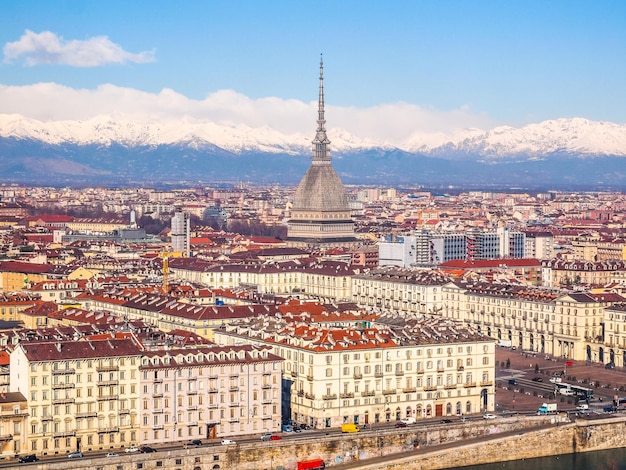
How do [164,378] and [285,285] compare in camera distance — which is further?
[285,285]

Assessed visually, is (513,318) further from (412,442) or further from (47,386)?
(47,386)

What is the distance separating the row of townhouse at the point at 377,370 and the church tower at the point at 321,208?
8568 cm

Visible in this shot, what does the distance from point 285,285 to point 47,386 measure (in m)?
53.5

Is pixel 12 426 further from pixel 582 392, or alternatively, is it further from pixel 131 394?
pixel 582 392

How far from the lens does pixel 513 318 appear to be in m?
84.8

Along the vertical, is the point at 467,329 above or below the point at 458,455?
above

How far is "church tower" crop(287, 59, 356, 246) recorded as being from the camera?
151125mm

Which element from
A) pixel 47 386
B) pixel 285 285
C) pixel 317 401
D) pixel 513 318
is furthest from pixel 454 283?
pixel 47 386

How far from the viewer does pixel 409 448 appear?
56.0 m

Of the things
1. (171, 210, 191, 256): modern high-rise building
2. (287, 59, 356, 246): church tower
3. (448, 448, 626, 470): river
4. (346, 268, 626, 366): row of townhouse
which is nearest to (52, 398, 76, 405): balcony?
(448, 448, 626, 470): river

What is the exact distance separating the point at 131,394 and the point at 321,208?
100128 mm

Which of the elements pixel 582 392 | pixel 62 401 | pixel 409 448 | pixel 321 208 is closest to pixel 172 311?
pixel 582 392

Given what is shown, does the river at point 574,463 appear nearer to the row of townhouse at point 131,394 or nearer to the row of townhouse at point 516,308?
the row of townhouse at point 131,394

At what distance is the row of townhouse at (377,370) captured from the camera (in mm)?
57844
